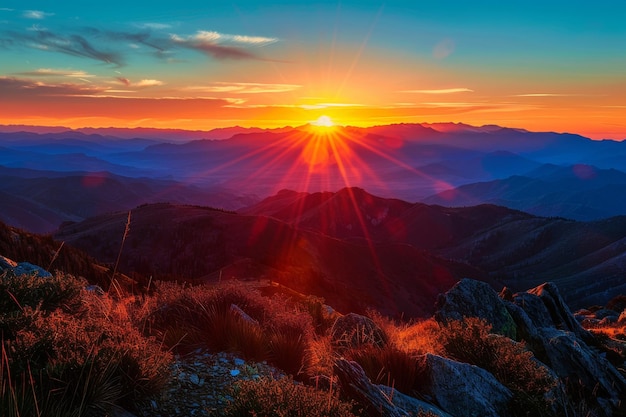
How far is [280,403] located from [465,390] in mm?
3384

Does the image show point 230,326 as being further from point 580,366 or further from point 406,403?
point 580,366

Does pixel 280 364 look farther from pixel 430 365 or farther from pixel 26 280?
pixel 26 280

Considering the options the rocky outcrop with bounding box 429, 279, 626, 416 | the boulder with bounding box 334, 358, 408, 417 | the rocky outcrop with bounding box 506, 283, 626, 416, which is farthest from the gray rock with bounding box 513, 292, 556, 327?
the boulder with bounding box 334, 358, 408, 417

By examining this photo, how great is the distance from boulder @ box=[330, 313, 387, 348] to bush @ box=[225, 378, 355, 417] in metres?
3.62

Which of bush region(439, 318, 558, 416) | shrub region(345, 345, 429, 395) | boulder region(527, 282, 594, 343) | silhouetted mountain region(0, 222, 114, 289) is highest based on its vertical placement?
shrub region(345, 345, 429, 395)

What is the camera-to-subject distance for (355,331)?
7961mm

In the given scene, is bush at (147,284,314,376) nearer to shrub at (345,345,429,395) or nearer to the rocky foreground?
the rocky foreground

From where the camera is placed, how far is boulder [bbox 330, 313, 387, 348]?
24.8 ft

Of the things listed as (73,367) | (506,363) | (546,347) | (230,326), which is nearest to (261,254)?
(546,347)

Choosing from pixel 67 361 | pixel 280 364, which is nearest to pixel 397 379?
pixel 280 364

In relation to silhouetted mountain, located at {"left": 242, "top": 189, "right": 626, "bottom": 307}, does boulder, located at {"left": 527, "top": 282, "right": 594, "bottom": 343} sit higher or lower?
higher

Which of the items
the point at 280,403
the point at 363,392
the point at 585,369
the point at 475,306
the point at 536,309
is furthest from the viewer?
the point at 536,309

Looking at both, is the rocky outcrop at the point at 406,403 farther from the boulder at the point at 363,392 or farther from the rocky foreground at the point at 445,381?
the boulder at the point at 363,392

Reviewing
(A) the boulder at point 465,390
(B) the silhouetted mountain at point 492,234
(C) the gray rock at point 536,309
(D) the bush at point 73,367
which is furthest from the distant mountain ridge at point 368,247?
(C) the gray rock at point 536,309
